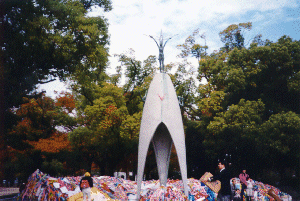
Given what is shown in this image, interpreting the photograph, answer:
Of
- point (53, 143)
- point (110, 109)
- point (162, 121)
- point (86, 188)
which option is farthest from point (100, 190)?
point (53, 143)

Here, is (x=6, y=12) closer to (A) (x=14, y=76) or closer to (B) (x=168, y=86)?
(A) (x=14, y=76)

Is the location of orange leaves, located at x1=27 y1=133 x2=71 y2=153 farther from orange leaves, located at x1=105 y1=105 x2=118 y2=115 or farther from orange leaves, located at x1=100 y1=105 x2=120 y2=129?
orange leaves, located at x1=105 y1=105 x2=118 y2=115

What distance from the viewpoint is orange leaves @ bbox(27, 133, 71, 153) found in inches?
741

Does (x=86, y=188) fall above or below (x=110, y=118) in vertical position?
below

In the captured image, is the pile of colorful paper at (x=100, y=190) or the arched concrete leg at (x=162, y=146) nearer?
the pile of colorful paper at (x=100, y=190)

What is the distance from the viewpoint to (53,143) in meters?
19.5

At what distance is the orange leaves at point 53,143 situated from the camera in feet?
61.7

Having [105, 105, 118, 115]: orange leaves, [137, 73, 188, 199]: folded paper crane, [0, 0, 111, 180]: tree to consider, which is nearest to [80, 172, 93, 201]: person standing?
[137, 73, 188, 199]: folded paper crane

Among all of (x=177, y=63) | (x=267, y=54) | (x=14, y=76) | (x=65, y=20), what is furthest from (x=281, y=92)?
(x=14, y=76)

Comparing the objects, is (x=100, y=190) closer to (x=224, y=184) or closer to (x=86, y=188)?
(x=224, y=184)

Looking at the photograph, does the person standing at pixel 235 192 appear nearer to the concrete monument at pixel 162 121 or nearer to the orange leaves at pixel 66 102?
the concrete monument at pixel 162 121

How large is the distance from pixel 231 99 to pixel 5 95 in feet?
42.7

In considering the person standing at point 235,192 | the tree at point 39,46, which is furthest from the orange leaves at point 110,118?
the person standing at point 235,192

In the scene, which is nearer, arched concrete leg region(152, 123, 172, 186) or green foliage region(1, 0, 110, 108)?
arched concrete leg region(152, 123, 172, 186)
